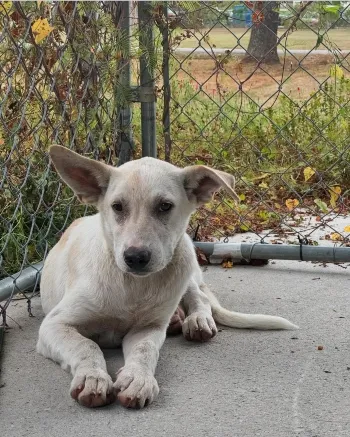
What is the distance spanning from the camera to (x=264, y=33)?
646 centimetres

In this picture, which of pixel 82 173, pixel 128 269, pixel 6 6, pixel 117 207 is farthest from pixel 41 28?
pixel 128 269

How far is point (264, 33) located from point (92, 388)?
170 inches

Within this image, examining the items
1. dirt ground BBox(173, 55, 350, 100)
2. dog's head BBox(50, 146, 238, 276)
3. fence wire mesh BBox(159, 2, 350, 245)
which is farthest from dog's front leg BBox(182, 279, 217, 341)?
dirt ground BBox(173, 55, 350, 100)

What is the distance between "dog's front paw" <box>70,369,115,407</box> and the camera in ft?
9.25

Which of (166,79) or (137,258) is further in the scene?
(166,79)

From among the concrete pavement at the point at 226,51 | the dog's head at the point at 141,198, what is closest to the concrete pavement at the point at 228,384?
the dog's head at the point at 141,198

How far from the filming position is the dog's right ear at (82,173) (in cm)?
329

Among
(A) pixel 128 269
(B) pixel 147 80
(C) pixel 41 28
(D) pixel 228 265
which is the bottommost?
(D) pixel 228 265

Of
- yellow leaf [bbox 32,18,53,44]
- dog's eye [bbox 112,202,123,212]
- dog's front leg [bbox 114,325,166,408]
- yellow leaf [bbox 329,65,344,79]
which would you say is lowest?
dog's front leg [bbox 114,325,166,408]

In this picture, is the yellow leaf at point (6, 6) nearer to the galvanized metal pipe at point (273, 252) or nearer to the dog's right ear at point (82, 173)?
the dog's right ear at point (82, 173)

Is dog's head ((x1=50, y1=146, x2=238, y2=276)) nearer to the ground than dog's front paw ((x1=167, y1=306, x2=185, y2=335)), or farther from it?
farther from it

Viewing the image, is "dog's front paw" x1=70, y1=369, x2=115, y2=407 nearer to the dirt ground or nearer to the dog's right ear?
the dog's right ear

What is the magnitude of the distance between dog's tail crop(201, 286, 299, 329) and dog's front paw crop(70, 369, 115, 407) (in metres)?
0.98

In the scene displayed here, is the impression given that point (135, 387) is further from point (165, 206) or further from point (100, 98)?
point (100, 98)
